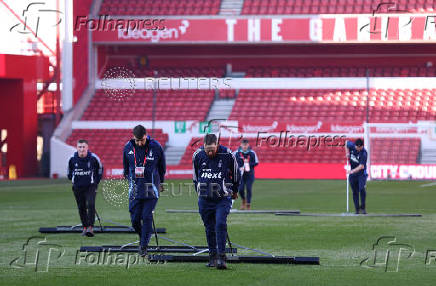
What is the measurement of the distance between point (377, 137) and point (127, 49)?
1933cm

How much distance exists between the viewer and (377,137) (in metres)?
43.3

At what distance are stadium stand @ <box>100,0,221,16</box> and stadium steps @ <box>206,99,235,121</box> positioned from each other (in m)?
5.56

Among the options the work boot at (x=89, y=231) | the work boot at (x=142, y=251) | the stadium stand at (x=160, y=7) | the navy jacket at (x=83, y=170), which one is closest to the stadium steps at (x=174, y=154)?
the stadium stand at (x=160, y=7)

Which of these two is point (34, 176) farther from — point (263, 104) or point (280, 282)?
point (280, 282)

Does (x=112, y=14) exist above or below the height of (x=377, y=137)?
above

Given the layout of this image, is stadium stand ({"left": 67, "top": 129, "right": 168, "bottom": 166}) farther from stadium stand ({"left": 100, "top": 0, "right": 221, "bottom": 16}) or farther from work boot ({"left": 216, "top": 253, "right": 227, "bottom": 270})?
work boot ({"left": 216, "top": 253, "right": 227, "bottom": 270})

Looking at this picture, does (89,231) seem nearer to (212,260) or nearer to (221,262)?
(212,260)

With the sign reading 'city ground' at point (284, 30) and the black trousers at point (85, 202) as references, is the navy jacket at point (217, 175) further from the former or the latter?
the sign reading 'city ground' at point (284, 30)

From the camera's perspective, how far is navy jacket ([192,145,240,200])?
11891mm

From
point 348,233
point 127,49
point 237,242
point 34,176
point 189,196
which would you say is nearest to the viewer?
point 237,242

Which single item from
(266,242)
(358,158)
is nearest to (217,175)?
(266,242)

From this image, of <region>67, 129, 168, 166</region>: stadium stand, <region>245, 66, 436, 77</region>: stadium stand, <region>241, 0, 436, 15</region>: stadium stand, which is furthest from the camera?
<region>245, 66, 436, 77</region>: stadium stand

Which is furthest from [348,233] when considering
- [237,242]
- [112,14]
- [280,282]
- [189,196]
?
[112,14]
